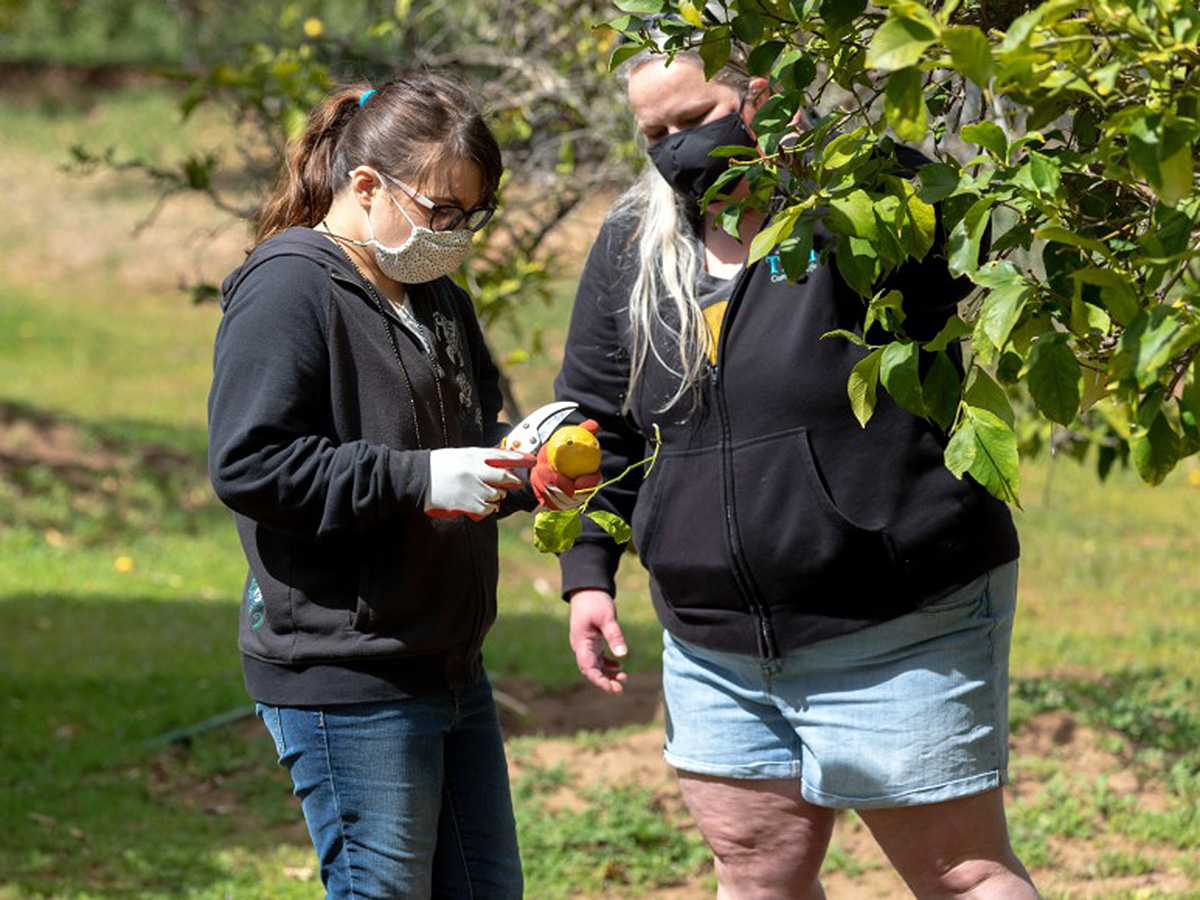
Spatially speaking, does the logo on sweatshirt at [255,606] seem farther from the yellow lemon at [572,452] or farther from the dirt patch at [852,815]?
the dirt patch at [852,815]

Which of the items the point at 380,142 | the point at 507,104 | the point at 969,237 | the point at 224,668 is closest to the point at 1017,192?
the point at 969,237

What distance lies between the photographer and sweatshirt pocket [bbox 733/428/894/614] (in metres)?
2.60

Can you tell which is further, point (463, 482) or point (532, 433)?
point (532, 433)

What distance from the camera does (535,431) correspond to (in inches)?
106

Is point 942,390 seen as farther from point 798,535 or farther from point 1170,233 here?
point 798,535

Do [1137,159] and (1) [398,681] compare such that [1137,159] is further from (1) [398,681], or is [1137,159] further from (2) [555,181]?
(2) [555,181]

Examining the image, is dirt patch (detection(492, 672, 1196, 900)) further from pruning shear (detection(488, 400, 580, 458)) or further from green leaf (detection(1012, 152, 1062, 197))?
green leaf (detection(1012, 152, 1062, 197))

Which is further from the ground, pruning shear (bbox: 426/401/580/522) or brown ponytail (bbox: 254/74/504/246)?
brown ponytail (bbox: 254/74/504/246)

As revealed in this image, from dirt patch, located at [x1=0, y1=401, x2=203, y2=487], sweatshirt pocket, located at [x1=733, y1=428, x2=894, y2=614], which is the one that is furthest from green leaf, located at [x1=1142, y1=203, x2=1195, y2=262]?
dirt patch, located at [x1=0, y1=401, x2=203, y2=487]

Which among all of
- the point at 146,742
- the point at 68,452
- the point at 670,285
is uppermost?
the point at 670,285

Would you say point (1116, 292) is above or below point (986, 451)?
above

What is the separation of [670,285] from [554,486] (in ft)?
1.37

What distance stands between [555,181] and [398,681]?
321 centimetres

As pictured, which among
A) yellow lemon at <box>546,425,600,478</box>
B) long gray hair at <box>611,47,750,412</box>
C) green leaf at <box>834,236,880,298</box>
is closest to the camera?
green leaf at <box>834,236,880,298</box>
